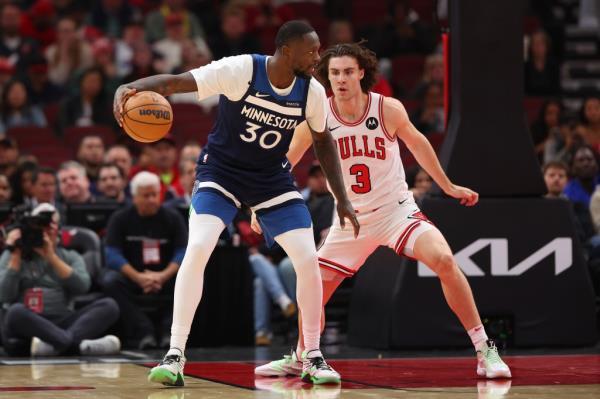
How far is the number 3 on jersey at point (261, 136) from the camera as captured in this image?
20.8ft

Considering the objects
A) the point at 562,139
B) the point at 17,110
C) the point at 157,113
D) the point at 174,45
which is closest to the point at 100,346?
the point at 157,113

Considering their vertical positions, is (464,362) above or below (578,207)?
below

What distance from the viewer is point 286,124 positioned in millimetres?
6375

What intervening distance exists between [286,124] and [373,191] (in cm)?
121

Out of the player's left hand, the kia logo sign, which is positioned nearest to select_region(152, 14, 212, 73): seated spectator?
the kia logo sign

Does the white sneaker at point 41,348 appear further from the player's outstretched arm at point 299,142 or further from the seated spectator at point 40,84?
the seated spectator at point 40,84

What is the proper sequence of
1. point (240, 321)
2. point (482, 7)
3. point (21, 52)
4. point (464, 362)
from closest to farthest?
point (464, 362) < point (482, 7) < point (240, 321) < point (21, 52)

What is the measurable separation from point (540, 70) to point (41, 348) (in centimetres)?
818

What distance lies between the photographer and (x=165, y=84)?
19.7 feet

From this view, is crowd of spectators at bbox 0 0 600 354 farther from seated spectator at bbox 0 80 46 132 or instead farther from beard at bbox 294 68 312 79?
beard at bbox 294 68 312 79

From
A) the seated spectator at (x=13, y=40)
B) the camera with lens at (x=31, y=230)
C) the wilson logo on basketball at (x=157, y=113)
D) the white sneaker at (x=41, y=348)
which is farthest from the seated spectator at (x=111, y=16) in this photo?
the wilson logo on basketball at (x=157, y=113)

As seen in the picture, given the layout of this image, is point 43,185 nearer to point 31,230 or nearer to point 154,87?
point 31,230

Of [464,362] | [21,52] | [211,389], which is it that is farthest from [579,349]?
[21,52]

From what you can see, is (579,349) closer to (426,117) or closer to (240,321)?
(240,321)
